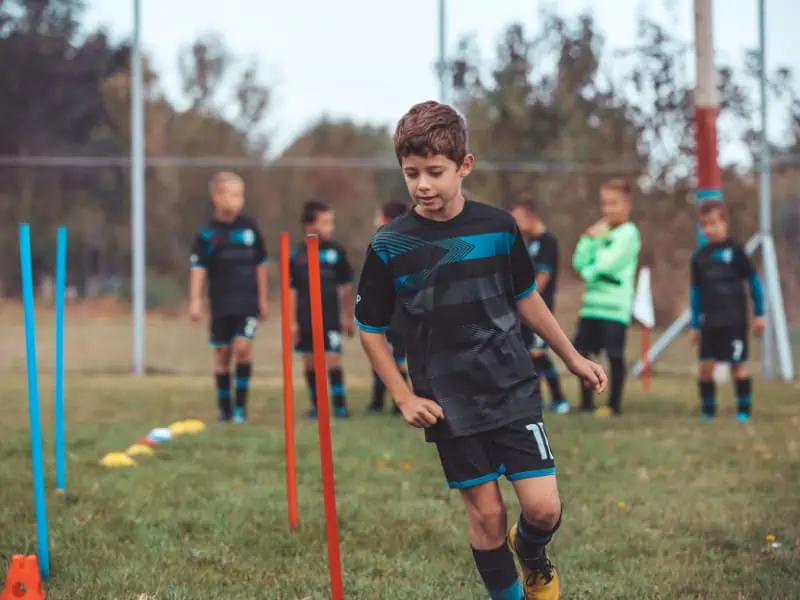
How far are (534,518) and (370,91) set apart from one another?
31.8ft

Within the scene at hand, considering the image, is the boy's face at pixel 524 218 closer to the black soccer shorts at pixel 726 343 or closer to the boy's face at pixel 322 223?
the boy's face at pixel 322 223

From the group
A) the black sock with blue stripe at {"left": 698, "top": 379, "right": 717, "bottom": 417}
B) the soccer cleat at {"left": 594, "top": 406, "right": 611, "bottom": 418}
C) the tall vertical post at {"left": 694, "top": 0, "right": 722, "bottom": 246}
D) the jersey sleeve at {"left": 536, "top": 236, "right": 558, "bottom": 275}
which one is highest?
the tall vertical post at {"left": 694, "top": 0, "right": 722, "bottom": 246}

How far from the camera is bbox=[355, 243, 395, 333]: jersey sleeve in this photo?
135 inches

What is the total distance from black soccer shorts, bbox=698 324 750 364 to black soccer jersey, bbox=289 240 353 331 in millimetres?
2818

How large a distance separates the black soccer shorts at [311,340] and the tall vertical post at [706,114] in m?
3.34

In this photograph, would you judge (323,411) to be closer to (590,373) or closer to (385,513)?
(590,373)

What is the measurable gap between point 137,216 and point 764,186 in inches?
267

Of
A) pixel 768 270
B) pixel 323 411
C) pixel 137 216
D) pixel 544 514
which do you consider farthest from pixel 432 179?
pixel 137 216

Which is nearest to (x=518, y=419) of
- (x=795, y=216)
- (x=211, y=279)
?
(x=211, y=279)

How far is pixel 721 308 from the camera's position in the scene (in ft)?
28.0

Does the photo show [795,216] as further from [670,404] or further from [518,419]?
[518,419]

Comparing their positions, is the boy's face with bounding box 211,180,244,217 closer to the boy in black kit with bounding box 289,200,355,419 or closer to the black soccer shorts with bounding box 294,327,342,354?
the boy in black kit with bounding box 289,200,355,419

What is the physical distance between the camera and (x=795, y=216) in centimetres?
1228

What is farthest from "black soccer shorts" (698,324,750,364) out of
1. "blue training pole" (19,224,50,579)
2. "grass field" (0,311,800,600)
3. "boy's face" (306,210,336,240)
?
"blue training pole" (19,224,50,579)
